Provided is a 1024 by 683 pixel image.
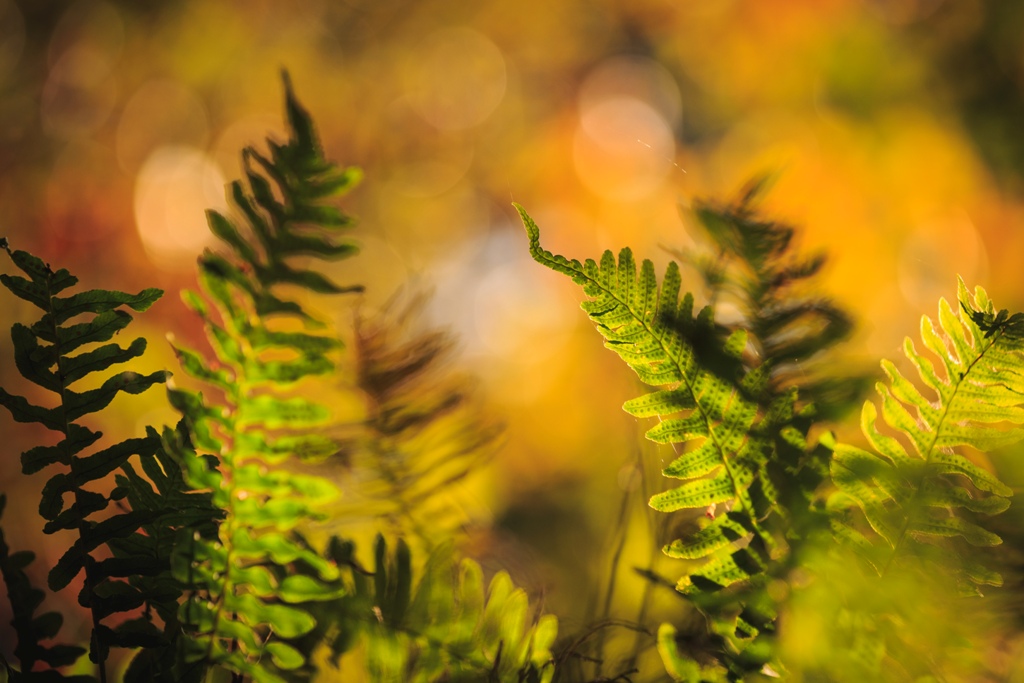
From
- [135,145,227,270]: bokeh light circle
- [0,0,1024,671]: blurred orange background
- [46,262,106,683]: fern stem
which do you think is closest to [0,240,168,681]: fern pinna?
[46,262,106,683]: fern stem

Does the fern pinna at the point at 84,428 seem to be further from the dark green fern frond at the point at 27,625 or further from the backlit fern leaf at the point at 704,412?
the backlit fern leaf at the point at 704,412

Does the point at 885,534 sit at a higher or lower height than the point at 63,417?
lower

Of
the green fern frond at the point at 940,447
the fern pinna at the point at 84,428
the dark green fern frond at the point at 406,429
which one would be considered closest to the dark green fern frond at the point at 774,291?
the green fern frond at the point at 940,447

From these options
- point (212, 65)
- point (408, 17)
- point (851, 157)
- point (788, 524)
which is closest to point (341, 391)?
point (788, 524)

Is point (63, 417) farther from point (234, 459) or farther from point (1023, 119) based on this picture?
point (1023, 119)

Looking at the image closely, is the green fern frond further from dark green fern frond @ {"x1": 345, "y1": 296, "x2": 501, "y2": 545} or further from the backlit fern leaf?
dark green fern frond @ {"x1": 345, "y1": 296, "x2": 501, "y2": 545}

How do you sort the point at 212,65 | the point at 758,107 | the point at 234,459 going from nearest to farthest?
1. the point at 234,459
2. the point at 758,107
3. the point at 212,65

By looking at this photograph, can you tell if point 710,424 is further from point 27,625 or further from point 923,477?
point 27,625
